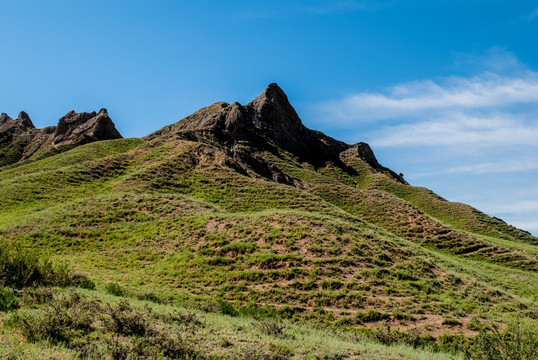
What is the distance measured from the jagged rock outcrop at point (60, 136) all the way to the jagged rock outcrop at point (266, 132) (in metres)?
15.1

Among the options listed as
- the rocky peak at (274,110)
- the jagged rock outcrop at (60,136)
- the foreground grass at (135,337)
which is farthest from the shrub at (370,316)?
the jagged rock outcrop at (60,136)

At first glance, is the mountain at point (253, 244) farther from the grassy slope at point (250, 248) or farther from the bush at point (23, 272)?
the bush at point (23, 272)

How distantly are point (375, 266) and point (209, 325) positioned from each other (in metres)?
14.5

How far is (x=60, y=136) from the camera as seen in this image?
93.9 metres

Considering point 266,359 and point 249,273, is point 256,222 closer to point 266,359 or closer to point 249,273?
point 249,273

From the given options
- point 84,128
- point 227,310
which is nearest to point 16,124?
point 84,128

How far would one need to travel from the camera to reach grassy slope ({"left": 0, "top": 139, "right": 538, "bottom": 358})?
63.8ft

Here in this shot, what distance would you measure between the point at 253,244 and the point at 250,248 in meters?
0.49

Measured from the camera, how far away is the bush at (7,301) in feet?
31.9

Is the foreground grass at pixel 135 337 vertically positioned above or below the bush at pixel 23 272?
above

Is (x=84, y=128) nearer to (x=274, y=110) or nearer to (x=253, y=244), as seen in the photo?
(x=274, y=110)

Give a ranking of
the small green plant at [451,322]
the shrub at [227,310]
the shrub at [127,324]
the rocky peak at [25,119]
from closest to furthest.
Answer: the shrub at [127,324] → the shrub at [227,310] → the small green plant at [451,322] → the rocky peak at [25,119]

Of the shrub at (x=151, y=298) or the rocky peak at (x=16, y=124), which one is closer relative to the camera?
the shrub at (x=151, y=298)

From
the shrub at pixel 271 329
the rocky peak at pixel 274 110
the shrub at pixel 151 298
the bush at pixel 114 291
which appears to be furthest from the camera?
the rocky peak at pixel 274 110
